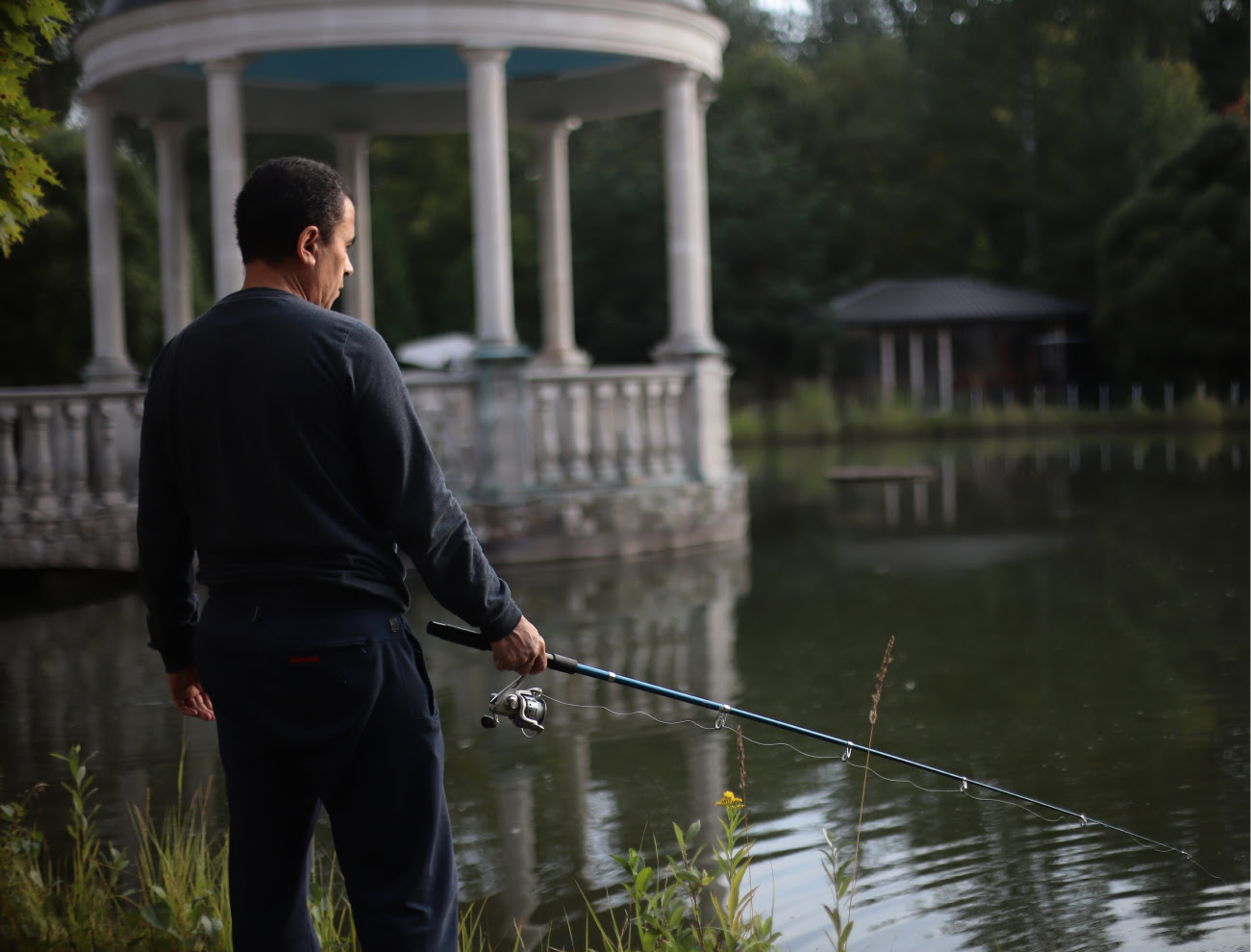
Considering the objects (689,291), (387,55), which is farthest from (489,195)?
(387,55)

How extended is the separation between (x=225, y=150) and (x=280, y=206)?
31.4 feet

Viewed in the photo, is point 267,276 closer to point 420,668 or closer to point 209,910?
point 420,668

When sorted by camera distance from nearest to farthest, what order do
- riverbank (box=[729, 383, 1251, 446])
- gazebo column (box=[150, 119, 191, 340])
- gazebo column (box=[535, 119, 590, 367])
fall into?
gazebo column (box=[150, 119, 191, 340]), gazebo column (box=[535, 119, 590, 367]), riverbank (box=[729, 383, 1251, 446])

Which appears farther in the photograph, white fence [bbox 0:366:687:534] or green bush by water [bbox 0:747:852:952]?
white fence [bbox 0:366:687:534]

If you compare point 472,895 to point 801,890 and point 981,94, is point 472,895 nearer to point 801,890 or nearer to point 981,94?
point 801,890

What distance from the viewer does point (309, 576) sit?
2941 mm

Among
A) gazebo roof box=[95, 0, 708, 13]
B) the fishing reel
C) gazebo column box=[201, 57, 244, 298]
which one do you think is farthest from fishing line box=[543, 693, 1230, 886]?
gazebo roof box=[95, 0, 708, 13]

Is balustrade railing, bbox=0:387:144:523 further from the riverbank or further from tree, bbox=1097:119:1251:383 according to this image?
tree, bbox=1097:119:1251:383

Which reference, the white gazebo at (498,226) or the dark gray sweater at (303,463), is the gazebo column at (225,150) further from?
the dark gray sweater at (303,463)

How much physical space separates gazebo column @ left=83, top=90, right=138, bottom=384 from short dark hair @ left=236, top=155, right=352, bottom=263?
454 inches

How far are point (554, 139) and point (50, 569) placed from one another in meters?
7.80

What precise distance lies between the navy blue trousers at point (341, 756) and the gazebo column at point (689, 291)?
1065cm

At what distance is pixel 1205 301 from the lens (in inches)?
1548

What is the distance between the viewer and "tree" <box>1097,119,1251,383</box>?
38.6 m
